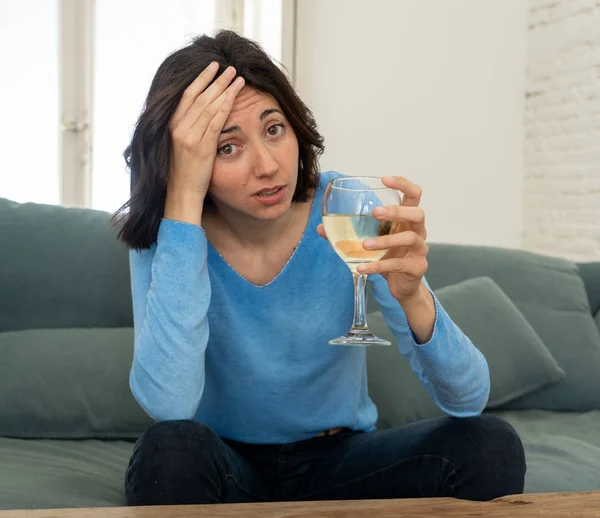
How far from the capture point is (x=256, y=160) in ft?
4.26

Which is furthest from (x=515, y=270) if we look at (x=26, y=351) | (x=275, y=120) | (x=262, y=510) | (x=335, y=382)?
(x=262, y=510)

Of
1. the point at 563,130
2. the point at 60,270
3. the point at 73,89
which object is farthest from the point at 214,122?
the point at 563,130

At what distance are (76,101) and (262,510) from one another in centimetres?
374

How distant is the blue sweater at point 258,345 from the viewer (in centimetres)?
130

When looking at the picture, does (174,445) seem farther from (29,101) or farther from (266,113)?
(29,101)

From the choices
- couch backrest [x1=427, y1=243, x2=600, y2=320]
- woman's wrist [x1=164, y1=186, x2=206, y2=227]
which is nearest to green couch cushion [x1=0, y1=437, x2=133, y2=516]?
woman's wrist [x1=164, y1=186, x2=206, y2=227]

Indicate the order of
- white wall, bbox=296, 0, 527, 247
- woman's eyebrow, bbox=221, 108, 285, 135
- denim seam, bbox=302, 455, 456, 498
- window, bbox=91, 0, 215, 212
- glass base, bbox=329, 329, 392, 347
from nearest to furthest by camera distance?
1. glass base, bbox=329, 329, 392, 347
2. denim seam, bbox=302, 455, 456, 498
3. woman's eyebrow, bbox=221, 108, 285, 135
4. window, bbox=91, 0, 215, 212
5. white wall, bbox=296, 0, 527, 247

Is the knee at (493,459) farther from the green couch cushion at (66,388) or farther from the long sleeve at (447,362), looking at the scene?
the green couch cushion at (66,388)

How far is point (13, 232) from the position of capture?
1896 mm

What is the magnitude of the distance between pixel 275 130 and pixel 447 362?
46 centimetres

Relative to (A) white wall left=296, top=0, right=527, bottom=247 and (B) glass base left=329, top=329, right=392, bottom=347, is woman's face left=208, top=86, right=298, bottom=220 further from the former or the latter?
(A) white wall left=296, top=0, right=527, bottom=247

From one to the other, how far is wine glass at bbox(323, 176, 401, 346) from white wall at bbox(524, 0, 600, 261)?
367 centimetres

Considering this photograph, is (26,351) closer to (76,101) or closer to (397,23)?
(76,101)

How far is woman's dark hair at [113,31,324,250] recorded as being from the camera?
1389 millimetres
